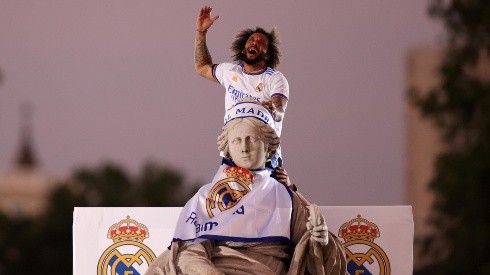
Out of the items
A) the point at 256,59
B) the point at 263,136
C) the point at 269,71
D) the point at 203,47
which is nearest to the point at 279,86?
the point at 269,71

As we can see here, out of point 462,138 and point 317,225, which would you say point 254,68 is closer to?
point 317,225

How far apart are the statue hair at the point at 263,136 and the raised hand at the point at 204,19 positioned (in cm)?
102

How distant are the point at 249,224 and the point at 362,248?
1286 millimetres

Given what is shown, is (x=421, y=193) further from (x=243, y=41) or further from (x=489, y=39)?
(x=243, y=41)

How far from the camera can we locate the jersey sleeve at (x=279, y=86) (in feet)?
36.2

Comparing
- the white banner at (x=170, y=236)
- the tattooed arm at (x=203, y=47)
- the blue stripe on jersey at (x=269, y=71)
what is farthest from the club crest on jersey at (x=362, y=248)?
the tattooed arm at (x=203, y=47)

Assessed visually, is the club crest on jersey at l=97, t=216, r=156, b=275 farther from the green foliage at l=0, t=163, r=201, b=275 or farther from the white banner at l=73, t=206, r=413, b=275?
the green foliage at l=0, t=163, r=201, b=275

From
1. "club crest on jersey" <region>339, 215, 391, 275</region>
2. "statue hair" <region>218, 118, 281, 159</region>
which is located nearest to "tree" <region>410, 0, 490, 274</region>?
"club crest on jersey" <region>339, 215, 391, 275</region>

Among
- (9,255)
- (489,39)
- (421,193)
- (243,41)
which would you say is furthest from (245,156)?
(9,255)

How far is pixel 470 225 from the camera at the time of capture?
21688mm

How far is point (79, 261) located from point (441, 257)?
11.7m

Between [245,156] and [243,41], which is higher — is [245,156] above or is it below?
below

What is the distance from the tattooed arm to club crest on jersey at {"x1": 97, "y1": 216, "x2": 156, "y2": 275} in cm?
118

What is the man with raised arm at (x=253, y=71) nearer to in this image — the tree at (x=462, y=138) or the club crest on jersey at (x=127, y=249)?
the club crest on jersey at (x=127, y=249)
